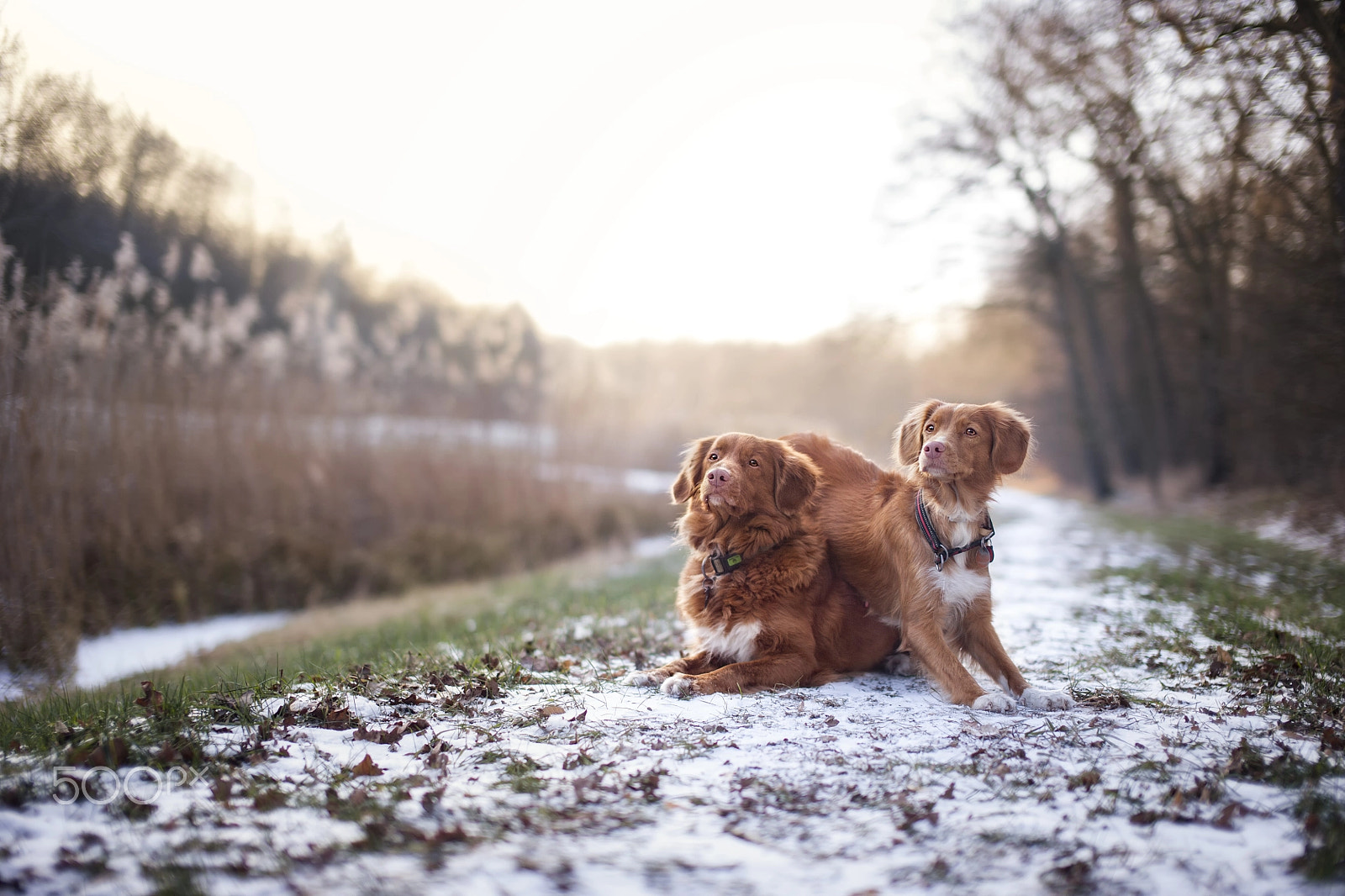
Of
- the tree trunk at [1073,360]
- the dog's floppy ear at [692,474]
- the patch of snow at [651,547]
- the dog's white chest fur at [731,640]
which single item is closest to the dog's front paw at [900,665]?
the dog's white chest fur at [731,640]

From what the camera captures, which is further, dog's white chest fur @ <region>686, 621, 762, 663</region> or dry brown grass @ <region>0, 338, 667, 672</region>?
dry brown grass @ <region>0, 338, 667, 672</region>

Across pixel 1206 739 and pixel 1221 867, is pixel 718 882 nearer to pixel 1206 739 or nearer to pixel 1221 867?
pixel 1221 867

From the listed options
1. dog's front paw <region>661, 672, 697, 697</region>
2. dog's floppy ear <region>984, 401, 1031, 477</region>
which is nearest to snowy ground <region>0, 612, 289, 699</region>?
dog's front paw <region>661, 672, 697, 697</region>

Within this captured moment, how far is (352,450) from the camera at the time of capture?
12.1 m

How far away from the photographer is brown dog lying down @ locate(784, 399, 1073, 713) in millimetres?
3846

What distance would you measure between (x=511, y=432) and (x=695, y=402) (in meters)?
9.93

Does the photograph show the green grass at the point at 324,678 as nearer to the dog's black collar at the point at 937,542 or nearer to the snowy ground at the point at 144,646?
the snowy ground at the point at 144,646

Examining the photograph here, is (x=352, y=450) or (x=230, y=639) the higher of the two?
(x=352, y=450)

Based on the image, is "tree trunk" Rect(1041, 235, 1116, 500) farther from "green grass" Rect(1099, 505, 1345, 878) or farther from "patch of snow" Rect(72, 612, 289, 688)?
"patch of snow" Rect(72, 612, 289, 688)

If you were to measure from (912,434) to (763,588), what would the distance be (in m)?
1.17

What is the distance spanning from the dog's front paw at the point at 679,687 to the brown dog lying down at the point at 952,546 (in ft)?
3.71

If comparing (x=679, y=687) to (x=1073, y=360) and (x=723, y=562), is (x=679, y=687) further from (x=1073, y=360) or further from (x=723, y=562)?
(x=1073, y=360)

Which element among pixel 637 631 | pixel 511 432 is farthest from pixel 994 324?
pixel 637 631

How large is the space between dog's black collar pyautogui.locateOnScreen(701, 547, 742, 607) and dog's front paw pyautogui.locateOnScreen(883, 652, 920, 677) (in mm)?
1030
